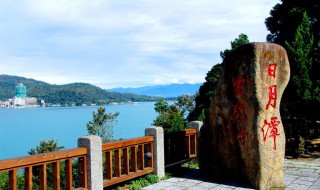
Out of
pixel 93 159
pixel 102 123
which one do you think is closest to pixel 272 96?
pixel 93 159

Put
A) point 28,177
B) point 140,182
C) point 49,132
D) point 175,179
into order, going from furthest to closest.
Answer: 1. point 49,132
2. point 175,179
3. point 140,182
4. point 28,177

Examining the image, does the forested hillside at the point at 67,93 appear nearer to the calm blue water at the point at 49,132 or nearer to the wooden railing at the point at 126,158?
the calm blue water at the point at 49,132

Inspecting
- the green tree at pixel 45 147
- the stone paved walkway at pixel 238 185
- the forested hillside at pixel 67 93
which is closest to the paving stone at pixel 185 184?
the stone paved walkway at pixel 238 185

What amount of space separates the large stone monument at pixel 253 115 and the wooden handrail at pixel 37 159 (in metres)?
2.96


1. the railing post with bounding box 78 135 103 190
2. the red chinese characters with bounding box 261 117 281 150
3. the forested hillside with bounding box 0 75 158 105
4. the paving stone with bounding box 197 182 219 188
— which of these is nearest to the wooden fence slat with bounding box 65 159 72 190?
the railing post with bounding box 78 135 103 190

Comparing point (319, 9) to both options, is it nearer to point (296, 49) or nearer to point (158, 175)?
point (296, 49)

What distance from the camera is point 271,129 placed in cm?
645

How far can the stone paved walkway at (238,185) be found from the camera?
6545 millimetres

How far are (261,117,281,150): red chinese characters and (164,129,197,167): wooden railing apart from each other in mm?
2616

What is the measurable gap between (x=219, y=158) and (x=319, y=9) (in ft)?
37.3

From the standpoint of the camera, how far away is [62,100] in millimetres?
111375

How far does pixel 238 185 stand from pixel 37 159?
3777 mm

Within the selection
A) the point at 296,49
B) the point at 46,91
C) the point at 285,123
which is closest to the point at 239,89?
the point at 296,49

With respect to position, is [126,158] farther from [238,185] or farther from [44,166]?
[238,185]
